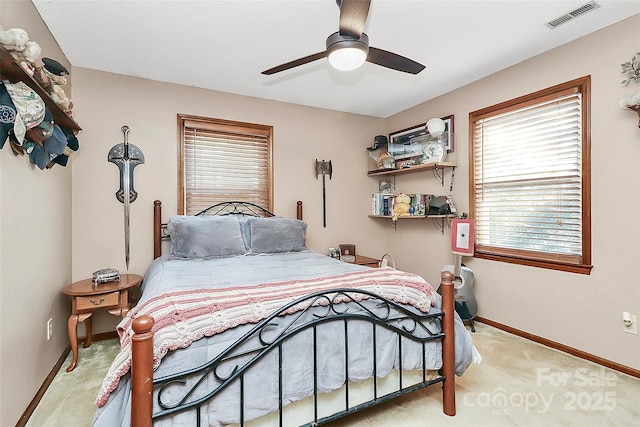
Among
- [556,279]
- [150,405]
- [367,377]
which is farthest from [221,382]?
[556,279]

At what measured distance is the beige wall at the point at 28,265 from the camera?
1.58m

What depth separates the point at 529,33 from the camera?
236 cm

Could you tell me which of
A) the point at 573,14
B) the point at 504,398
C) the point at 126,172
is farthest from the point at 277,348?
the point at 573,14

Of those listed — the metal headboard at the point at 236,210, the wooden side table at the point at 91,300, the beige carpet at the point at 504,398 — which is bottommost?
the beige carpet at the point at 504,398

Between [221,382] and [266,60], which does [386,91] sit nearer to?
[266,60]

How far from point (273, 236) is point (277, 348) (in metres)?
1.68

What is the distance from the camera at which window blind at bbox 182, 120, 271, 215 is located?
10.9 ft

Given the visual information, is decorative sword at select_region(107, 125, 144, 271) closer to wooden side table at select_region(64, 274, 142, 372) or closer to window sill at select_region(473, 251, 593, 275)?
wooden side table at select_region(64, 274, 142, 372)

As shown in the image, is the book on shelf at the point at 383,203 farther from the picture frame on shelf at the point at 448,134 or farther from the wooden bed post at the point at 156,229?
the wooden bed post at the point at 156,229

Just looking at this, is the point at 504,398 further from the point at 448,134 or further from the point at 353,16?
the point at 448,134

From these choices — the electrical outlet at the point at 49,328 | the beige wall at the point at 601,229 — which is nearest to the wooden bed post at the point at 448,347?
the beige wall at the point at 601,229

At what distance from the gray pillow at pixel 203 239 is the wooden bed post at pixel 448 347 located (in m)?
1.80

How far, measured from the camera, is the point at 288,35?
2.36 meters

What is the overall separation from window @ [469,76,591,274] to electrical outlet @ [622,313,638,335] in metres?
0.39
